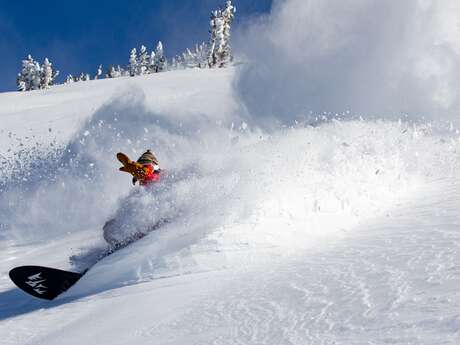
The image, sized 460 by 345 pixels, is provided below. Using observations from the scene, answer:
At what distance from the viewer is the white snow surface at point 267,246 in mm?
3201

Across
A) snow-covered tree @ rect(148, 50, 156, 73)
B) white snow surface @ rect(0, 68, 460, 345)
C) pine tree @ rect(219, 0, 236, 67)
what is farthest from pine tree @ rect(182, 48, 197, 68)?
white snow surface @ rect(0, 68, 460, 345)

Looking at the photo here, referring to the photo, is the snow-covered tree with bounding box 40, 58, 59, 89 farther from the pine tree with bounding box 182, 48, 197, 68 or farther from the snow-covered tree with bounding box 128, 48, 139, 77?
the pine tree with bounding box 182, 48, 197, 68

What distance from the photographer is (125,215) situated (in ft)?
25.0

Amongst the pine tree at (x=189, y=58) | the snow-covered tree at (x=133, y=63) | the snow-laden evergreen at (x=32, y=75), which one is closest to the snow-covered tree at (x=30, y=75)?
the snow-laden evergreen at (x=32, y=75)

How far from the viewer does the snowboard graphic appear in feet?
19.9

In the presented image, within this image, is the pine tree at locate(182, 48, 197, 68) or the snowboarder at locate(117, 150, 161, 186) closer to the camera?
the snowboarder at locate(117, 150, 161, 186)

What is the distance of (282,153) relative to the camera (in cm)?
796

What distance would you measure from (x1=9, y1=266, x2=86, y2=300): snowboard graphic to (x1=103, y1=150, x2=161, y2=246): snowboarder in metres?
1.08

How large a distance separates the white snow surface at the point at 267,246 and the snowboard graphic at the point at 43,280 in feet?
0.67

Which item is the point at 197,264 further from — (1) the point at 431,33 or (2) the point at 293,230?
(1) the point at 431,33

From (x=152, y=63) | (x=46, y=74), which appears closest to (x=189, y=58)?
(x=152, y=63)

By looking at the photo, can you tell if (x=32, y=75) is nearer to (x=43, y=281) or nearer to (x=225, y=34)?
(x=225, y=34)

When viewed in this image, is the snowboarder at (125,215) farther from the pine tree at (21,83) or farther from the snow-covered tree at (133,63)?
the snow-covered tree at (133,63)

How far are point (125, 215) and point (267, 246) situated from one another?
9.31 feet
